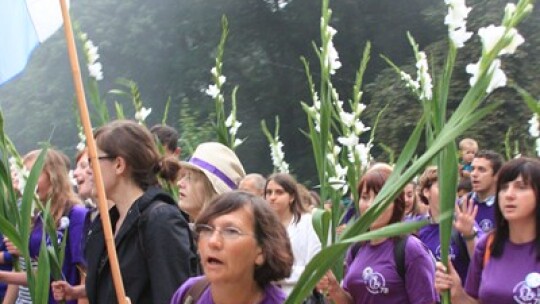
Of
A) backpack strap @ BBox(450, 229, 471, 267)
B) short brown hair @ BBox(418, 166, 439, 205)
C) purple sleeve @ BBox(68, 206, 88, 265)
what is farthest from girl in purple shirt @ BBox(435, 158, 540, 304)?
purple sleeve @ BBox(68, 206, 88, 265)

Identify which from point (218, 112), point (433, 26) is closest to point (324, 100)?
point (218, 112)

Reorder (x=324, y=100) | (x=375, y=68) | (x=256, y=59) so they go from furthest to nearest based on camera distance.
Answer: (x=256, y=59), (x=375, y=68), (x=324, y=100)

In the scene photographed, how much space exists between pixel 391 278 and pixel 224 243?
4.77 feet

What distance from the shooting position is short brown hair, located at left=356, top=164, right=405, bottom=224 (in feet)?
14.3

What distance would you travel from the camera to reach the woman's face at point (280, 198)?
5680 mm

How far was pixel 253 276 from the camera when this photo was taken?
9.59ft

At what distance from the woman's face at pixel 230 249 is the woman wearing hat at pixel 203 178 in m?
1.42

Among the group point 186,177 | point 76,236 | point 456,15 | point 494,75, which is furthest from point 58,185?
point 494,75

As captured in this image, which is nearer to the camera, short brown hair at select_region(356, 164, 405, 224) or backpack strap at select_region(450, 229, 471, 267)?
short brown hair at select_region(356, 164, 405, 224)

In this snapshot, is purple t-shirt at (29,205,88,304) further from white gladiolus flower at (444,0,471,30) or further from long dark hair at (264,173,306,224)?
white gladiolus flower at (444,0,471,30)

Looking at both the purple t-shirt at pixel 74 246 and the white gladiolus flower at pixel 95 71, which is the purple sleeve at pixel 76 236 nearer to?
the purple t-shirt at pixel 74 246

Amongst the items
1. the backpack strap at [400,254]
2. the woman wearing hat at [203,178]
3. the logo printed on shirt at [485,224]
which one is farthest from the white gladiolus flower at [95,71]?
the logo printed on shirt at [485,224]

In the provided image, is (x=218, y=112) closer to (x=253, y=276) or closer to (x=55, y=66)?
(x=253, y=276)

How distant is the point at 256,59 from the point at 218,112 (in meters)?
21.4
